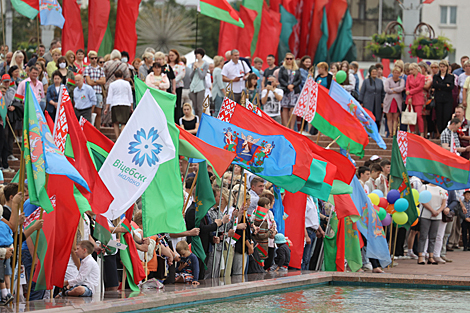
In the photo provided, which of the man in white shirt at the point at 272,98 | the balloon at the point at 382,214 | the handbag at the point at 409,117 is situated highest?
the man in white shirt at the point at 272,98

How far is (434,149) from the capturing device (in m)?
Answer: 15.8

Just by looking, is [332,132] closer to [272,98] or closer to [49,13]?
[272,98]

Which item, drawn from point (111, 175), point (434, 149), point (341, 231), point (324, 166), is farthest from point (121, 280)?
point (434, 149)

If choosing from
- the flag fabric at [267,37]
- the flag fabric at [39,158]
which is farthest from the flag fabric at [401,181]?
the flag fabric at [267,37]

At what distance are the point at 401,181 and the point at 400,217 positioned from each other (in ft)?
2.25

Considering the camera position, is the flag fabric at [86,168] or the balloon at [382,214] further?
the balloon at [382,214]

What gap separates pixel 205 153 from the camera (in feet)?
36.1

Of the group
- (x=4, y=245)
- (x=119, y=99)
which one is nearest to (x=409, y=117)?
(x=119, y=99)

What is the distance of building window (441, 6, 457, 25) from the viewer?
181ft

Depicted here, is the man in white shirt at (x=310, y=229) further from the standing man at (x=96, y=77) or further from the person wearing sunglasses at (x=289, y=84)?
the standing man at (x=96, y=77)

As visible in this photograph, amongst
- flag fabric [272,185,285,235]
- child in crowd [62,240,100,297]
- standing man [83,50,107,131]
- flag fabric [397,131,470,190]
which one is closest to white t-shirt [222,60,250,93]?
standing man [83,50,107,131]

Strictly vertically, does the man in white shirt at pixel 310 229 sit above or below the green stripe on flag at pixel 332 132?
below

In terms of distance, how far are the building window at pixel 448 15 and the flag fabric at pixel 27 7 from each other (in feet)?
134

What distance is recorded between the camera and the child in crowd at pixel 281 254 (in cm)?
1347
